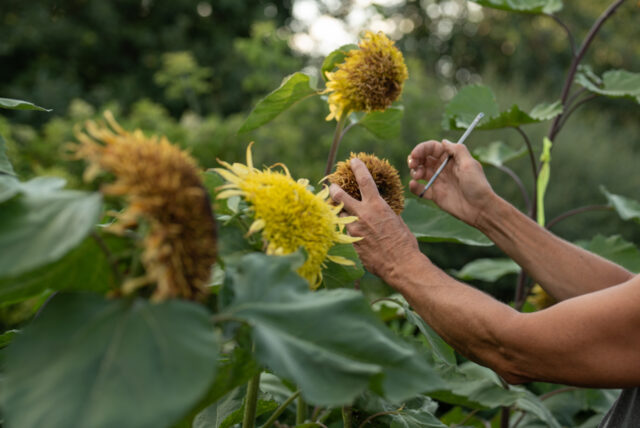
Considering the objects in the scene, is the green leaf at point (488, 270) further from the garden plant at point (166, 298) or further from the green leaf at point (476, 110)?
the garden plant at point (166, 298)

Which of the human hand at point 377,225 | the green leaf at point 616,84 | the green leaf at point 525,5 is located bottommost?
the human hand at point 377,225

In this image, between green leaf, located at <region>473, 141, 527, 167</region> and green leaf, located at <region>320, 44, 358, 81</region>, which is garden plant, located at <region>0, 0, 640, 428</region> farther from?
green leaf, located at <region>473, 141, 527, 167</region>

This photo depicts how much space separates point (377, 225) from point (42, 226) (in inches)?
26.2

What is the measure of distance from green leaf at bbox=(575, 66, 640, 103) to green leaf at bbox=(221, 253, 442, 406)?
57.8 inches

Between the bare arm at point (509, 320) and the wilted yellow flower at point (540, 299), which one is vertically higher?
the bare arm at point (509, 320)

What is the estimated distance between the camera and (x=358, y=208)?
41.7 inches

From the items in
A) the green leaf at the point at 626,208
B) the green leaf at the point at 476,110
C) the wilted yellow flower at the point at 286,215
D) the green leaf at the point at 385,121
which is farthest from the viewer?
the green leaf at the point at 626,208

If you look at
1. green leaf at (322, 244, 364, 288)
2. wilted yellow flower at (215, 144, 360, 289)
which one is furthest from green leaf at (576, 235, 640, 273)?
wilted yellow flower at (215, 144, 360, 289)

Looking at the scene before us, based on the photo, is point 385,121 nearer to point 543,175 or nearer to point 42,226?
point 543,175

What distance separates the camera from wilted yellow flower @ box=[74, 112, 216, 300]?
518mm

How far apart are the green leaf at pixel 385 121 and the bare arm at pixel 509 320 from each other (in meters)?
0.34

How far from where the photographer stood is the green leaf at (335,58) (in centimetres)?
117

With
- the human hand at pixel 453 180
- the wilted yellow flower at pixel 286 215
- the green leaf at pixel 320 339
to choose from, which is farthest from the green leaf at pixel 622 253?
the green leaf at pixel 320 339

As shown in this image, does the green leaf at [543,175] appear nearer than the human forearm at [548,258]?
No
